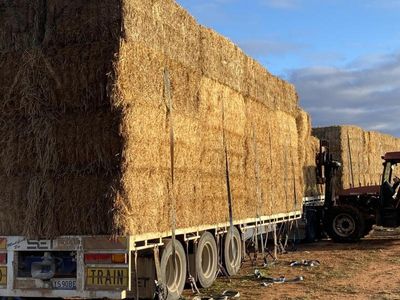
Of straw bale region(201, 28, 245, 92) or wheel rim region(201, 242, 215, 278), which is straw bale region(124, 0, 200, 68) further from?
wheel rim region(201, 242, 215, 278)

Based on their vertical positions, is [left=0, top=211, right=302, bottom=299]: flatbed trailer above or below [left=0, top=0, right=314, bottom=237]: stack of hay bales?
below

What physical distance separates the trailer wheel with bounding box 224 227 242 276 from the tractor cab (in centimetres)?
681

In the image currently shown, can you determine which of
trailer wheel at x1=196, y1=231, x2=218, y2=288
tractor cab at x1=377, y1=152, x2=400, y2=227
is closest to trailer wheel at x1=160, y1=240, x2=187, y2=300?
trailer wheel at x1=196, y1=231, x2=218, y2=288

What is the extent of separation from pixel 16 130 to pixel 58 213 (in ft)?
4.33

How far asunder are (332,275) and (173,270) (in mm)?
4399

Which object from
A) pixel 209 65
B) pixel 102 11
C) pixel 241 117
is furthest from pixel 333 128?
pixel 102 11

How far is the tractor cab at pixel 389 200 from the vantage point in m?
17.6

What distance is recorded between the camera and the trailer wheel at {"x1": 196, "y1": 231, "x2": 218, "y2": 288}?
1029 cm

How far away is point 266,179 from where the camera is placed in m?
14.2

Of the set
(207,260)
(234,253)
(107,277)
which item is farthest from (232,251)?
(107,277)

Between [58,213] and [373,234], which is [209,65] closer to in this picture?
[58,213]

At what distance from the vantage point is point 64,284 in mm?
7805

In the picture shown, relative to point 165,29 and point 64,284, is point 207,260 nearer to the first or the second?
point 64,284

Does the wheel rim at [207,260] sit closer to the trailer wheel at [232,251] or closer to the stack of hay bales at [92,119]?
the trailer wheel at [232,251]
